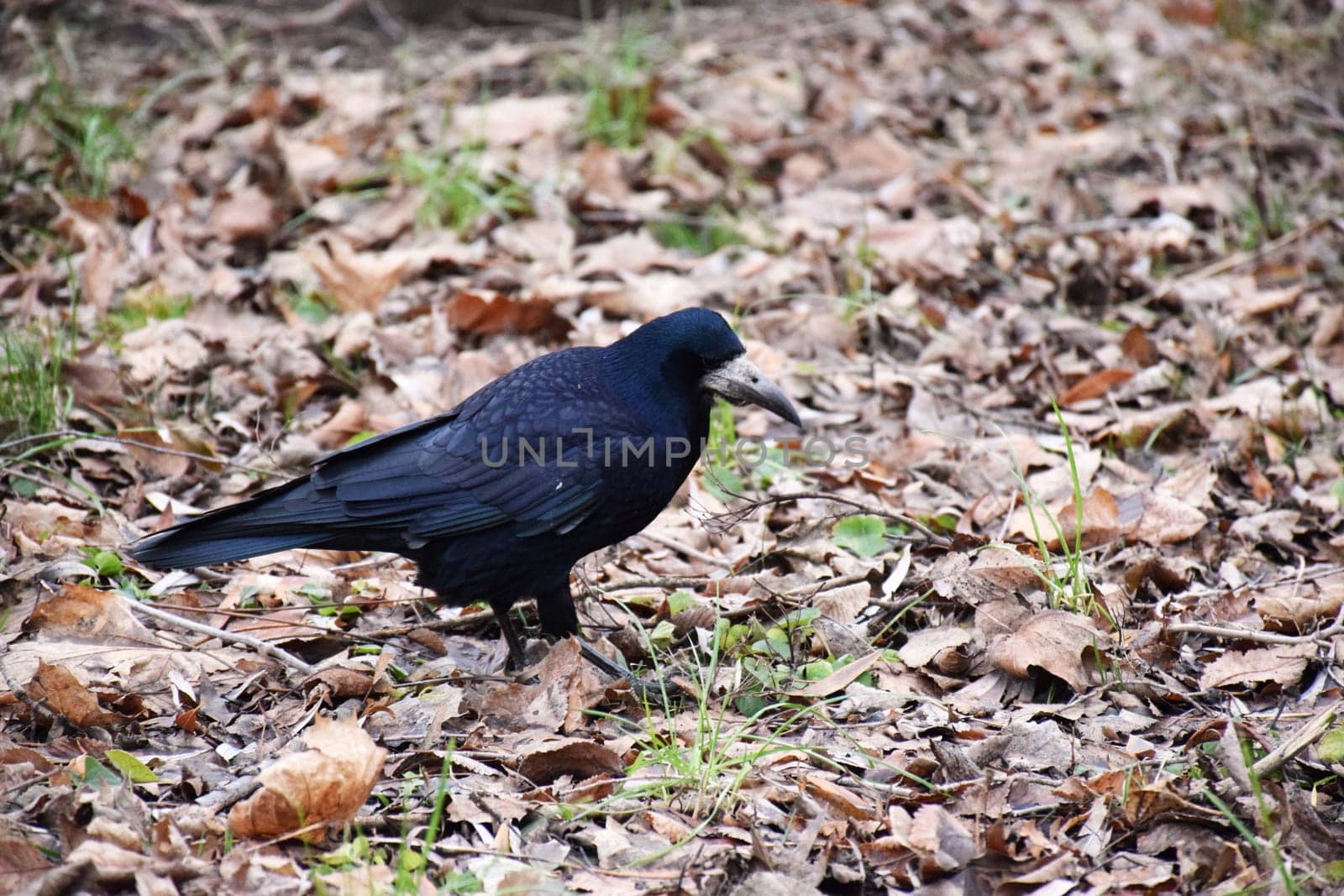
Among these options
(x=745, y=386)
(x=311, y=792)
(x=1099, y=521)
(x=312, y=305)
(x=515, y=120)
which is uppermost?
(x=515, y=120)

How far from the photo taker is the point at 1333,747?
9.64 feet

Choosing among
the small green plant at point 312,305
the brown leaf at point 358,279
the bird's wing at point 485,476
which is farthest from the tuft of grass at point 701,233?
the bird's wing at point 485,476

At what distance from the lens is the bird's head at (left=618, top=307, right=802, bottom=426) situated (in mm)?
3908

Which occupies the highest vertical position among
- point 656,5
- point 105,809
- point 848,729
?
point 656,5

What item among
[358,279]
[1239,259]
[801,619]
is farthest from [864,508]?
[1239,259]

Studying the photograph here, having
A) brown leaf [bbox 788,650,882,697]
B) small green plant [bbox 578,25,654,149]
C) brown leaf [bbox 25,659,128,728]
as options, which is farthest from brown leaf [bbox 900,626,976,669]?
small green plant [bbox 578,25,654,149]

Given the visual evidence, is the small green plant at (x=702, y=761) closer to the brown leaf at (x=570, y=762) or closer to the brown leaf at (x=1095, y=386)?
the brown leaf at (x=570, y=762)

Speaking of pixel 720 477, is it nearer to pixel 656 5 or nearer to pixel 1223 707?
pixel 1223 707

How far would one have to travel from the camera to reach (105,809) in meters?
2.73

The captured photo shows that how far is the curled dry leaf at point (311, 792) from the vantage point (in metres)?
2.73

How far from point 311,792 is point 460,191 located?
4.08m

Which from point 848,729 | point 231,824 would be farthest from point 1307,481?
point 231,824

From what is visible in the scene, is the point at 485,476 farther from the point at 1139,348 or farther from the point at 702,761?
the point at 1139,348

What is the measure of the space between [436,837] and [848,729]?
1.14 m
